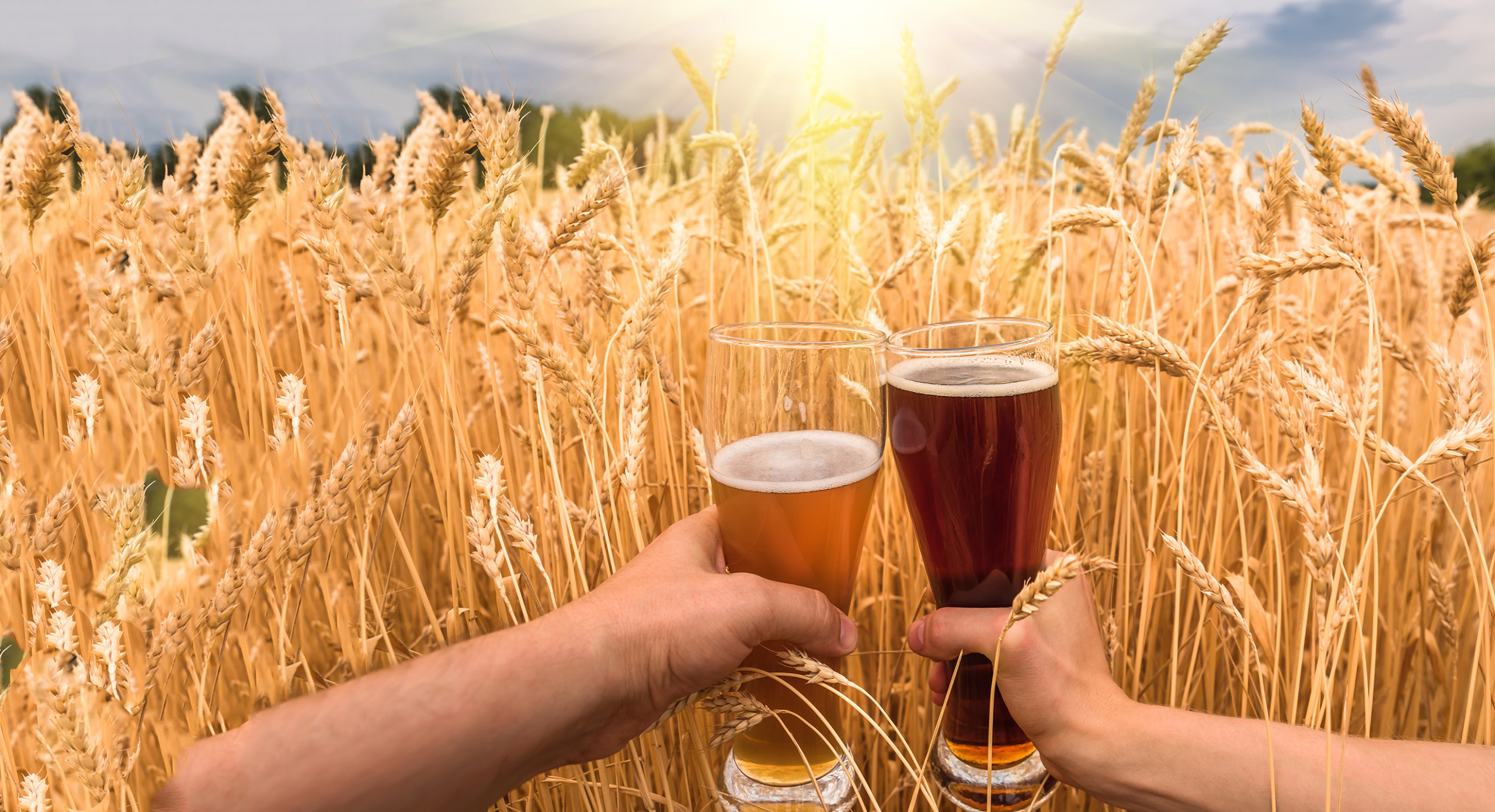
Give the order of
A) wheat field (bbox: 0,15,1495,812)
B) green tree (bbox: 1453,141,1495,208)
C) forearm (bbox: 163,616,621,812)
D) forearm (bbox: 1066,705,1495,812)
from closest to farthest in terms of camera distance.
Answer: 1. forearm (bbox: 163,616,621,812)
2. forearm (bbox: 1066,705,1495,812)
3. wheat field (bbox: 0,15,1495,812)
4. green tree (bbox: 1453,141,1495,208)

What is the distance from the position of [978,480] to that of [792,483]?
291mm

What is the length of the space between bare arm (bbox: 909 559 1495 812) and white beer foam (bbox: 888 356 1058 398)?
322 mm

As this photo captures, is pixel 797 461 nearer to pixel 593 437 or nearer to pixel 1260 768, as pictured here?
pixel 593 437

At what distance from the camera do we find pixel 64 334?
232 centimetres

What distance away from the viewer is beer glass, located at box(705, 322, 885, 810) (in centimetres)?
115

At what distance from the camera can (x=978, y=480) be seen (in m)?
1.19

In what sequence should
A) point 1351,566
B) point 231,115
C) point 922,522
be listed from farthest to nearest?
point 231,115
point 1351,566
point 922,522

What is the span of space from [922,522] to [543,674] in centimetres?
65

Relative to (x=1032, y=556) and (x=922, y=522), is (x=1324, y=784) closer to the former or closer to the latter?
(x=1032, y=556)

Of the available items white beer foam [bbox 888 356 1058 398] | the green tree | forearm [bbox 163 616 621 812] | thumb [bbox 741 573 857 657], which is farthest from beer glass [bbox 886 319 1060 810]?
the green tree

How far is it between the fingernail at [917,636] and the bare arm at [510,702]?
0.14m

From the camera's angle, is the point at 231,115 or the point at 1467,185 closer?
the point at 231,115

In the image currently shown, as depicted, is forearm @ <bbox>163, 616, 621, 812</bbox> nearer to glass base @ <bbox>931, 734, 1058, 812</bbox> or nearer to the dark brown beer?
the dark brown beer

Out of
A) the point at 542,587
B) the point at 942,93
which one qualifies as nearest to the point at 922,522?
the point at 542,587
